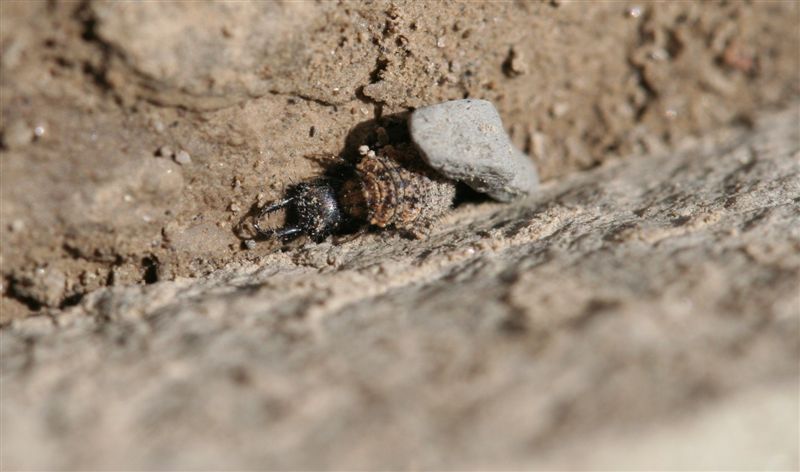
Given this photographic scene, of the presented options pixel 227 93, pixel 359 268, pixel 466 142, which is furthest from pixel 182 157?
pixel 466 142

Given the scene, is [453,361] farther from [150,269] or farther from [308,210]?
[150,269]

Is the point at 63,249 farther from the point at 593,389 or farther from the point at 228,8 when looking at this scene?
the point at 593,389

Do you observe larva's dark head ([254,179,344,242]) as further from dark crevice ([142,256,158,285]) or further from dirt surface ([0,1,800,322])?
dark crevice ([142,256,158,285])

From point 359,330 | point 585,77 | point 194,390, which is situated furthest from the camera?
point 585,77

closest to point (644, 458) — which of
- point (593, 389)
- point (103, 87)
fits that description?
point (593, 389)

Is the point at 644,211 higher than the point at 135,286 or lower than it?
lower

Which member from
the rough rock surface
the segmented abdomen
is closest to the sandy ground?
the rough rock surface
